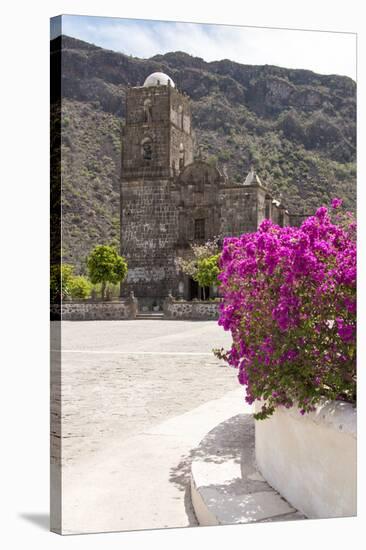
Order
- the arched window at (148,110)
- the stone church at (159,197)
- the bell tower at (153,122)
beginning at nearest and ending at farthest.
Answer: the stone church at (159,197) → the bell tower at (153,122) → the arched window at (148,110)

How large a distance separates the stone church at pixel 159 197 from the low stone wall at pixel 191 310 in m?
0.46

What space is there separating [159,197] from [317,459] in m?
16.9

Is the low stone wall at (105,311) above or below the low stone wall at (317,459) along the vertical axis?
above

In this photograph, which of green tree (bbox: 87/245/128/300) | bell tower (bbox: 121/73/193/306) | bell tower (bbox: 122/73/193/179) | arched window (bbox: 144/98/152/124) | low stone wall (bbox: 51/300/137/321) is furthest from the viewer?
arched window (bbox: 144/98/152/124)

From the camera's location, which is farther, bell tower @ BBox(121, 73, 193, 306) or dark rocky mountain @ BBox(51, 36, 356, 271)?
bell tower @ BBox(121, 73, 193, 306)

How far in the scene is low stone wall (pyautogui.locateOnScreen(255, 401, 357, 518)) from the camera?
3.83 meters

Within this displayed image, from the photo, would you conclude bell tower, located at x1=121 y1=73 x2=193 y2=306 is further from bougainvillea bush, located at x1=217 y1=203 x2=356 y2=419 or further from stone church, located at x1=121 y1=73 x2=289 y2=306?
bougainvillea bush, located at x1=217 y1=203 x2=356 y2=419

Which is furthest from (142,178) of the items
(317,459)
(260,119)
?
(317,459)

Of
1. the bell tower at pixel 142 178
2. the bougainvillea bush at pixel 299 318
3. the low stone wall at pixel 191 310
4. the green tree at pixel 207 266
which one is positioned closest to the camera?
the bougainvillea bush at pixel 299 318

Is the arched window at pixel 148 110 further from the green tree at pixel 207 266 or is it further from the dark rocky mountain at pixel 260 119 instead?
the green tree at pixel 207 266

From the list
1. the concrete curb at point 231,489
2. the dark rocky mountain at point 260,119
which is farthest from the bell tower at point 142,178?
the concrete curb at point 231,489

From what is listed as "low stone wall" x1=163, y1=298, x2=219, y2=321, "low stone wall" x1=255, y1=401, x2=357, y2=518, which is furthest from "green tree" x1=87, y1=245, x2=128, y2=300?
"low stone wall" x1=163, y1=298, x2=219, y2=321

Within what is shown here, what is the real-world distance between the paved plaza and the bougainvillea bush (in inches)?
37.6

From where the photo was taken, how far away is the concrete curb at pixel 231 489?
162 inches
